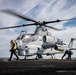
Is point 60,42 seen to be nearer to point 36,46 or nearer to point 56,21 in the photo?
point 36,46

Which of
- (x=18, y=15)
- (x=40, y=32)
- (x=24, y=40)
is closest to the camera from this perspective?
(x=18, y=15)

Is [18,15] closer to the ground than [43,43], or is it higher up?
higher up

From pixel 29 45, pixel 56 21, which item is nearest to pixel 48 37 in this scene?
pixel 29 45

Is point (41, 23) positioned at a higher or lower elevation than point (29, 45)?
higher

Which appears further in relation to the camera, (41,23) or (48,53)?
(48,53)

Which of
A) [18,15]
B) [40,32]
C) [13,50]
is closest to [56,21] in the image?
[18,15]

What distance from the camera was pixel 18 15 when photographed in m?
31.3

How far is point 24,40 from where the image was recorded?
1468 inches

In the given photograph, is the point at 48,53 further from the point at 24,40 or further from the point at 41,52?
the point at 24,40

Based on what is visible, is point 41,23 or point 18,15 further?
point 41,23

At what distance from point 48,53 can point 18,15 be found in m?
11.5

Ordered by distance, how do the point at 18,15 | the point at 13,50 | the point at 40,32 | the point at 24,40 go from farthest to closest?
the point at 40,32, the point at 24,40, the point at 18,15, the point at 13,50

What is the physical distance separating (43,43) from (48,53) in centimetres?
202

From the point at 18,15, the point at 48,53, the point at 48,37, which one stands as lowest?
the point at 48,53
